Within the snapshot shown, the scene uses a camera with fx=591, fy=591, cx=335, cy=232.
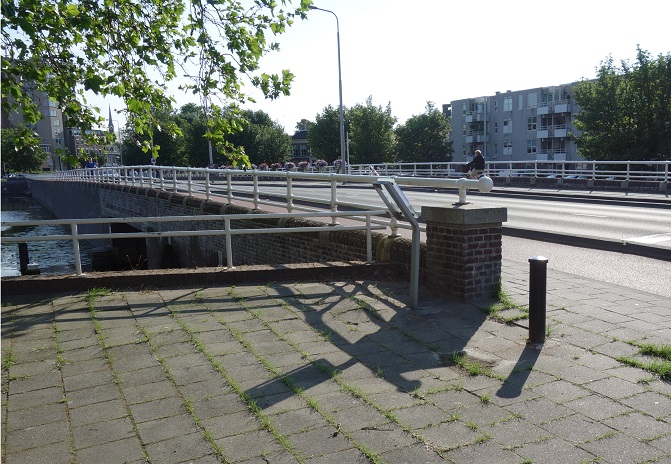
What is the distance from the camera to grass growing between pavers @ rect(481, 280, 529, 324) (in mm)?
5492

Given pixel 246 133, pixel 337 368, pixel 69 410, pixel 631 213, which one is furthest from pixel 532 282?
pixel 246 133

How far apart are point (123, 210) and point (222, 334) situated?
24122mm

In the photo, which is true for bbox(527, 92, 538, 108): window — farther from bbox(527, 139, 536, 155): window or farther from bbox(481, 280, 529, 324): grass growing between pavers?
bbox(481, 280, 529, 324): grass growing between pavers

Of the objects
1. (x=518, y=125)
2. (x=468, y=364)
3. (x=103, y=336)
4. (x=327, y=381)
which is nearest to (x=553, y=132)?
(x=518, y=125)

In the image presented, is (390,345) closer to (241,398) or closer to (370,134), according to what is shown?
(241,398)

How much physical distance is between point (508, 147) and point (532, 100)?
7268mm

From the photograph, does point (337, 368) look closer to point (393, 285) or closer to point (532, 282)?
point (532, 282)

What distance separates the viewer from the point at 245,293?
650cm

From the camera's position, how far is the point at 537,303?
15.8 feet

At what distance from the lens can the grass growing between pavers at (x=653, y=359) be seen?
13.6 feet

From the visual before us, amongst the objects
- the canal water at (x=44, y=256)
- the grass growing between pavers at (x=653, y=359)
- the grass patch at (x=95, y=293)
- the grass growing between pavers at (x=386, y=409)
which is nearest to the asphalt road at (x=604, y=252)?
the grass growing between pavers at (x=653, y=359)

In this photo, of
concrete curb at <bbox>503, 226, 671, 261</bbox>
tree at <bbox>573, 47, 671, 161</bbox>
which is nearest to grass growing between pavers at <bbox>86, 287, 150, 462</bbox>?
concrete curb at <bbox>503, 226, 671, 261</bbox>

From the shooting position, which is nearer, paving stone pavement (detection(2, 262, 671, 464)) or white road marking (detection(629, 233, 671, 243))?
paving stone pavement (detection(2, 262, 671, 464))

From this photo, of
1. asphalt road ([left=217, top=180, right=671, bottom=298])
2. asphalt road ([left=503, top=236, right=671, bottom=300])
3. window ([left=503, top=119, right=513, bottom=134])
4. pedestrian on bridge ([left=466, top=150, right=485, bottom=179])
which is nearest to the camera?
asphalt road ([left=503, top=236, right=671, bottom=300])
